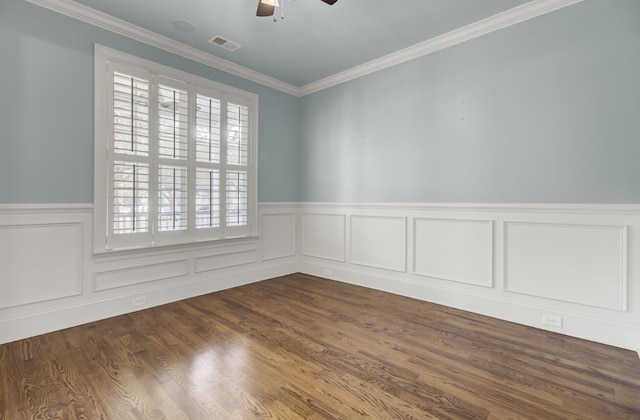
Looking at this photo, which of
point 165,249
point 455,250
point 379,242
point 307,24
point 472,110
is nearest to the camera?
point 307,24

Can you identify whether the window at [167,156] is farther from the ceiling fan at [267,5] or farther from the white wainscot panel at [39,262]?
the ceiling fan at [267,5]

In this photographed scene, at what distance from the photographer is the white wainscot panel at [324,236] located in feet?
14.5

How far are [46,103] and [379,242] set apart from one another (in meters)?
3.76

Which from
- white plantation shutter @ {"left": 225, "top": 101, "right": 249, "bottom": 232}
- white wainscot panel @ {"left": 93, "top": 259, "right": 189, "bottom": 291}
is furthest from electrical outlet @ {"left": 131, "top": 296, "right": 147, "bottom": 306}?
white plantation shutter @ {"left": 225, "top": 101, "right": 249, "bottom": 232}

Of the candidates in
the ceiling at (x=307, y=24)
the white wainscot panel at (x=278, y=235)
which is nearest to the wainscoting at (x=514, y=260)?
the white wainscot panel at (x=278, y=235)

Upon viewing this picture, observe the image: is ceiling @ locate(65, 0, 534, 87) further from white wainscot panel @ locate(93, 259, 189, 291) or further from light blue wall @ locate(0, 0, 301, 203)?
white wainscot panel @ locate(93, 259, 189, 291)

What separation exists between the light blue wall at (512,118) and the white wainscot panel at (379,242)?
34 cm

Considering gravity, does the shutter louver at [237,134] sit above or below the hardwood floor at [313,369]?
above

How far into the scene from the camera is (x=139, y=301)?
321 cm

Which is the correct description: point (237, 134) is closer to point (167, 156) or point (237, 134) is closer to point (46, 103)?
point (167, 156)

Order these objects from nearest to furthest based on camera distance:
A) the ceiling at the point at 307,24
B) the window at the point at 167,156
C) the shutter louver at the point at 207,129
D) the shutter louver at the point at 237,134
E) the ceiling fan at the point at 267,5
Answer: the ceiling fan at the point at 267,5 → the ceiling at the point at 307,24 → the window at the point at 167,156 → the shutter louver at the point at 207,129 → the shutter louver at the point at 237,134

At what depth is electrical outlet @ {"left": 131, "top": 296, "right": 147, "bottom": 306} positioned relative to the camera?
318 centimetres

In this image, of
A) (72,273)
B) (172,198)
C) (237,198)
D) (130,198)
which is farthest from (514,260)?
(72,273)

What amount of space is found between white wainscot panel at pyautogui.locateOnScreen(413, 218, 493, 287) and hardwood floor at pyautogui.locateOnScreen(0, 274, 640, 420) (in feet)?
1.49
